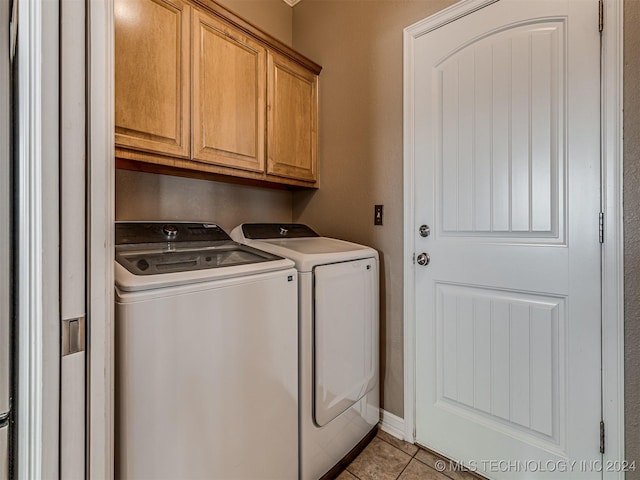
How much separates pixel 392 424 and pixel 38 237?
1.83 metres

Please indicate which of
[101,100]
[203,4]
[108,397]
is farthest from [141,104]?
[108,397]

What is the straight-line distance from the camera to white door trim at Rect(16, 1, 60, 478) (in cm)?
55

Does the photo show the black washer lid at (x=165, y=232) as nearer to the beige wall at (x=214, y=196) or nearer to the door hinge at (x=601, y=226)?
the beige wall at (x=214, y=196)

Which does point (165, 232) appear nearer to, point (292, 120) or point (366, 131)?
point (292, 120)

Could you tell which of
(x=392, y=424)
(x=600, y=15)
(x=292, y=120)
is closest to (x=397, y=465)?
(x=392, y=424)

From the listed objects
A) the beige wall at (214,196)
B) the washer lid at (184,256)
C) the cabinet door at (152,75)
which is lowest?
the washer lid at (184,256)

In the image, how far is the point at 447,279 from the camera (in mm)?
1541

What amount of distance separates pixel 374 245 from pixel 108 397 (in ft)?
4.68

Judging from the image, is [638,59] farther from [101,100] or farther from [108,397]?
[108,397]

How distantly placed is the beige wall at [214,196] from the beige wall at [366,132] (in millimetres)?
231

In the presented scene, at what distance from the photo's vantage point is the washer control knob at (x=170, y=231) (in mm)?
1469

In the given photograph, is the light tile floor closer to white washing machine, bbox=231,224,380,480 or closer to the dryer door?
white washing machine, bbox=231,224,380,480

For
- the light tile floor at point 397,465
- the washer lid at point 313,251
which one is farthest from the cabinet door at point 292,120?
the light tile floor at point 397,465

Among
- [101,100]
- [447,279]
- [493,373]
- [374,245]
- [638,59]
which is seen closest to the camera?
[101,100]
